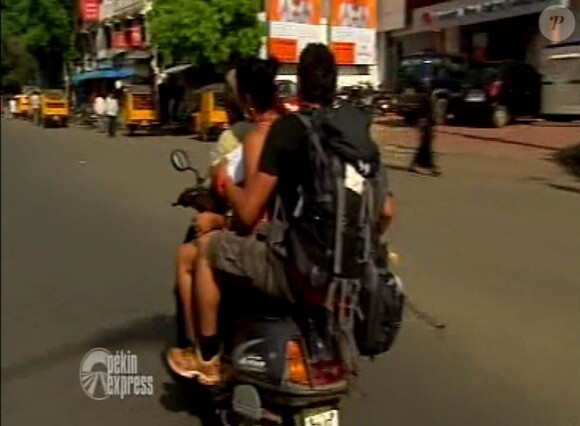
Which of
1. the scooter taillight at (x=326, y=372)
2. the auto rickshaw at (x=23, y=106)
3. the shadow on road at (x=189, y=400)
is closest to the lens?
the auto rickshaw at (x=23, y=106)

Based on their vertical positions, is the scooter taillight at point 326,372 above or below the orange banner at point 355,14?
below

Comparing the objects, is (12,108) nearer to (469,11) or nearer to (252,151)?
(252,151)

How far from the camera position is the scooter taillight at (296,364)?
8.66ft

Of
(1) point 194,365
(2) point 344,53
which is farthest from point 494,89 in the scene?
(1) point 194,365

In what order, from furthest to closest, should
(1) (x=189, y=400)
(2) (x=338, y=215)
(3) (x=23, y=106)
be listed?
(1) (x=189, y=400) < (2) (x=338, y=215) < (3) (x=23, y=106)

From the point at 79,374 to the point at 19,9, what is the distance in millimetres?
1005

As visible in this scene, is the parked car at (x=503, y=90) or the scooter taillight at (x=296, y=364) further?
the parked car at (x=503, y=90)

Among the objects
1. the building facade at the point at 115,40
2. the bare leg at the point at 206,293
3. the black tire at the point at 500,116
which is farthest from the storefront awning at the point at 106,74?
the black tire at the point at 500,116

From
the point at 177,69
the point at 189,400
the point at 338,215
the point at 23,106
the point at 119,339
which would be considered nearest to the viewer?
the point at 23,106

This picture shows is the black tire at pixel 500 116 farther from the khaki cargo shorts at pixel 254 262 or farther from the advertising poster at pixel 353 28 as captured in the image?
the khaki cargo shorts at pixel 254 262

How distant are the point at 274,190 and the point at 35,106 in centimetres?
57

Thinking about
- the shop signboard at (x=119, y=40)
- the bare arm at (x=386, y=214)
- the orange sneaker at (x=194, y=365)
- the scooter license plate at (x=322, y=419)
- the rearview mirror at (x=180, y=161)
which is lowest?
the scooter license plate at (x=322, y=419)

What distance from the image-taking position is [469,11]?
2803mm

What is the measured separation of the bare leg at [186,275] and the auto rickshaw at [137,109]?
1.14 feet
